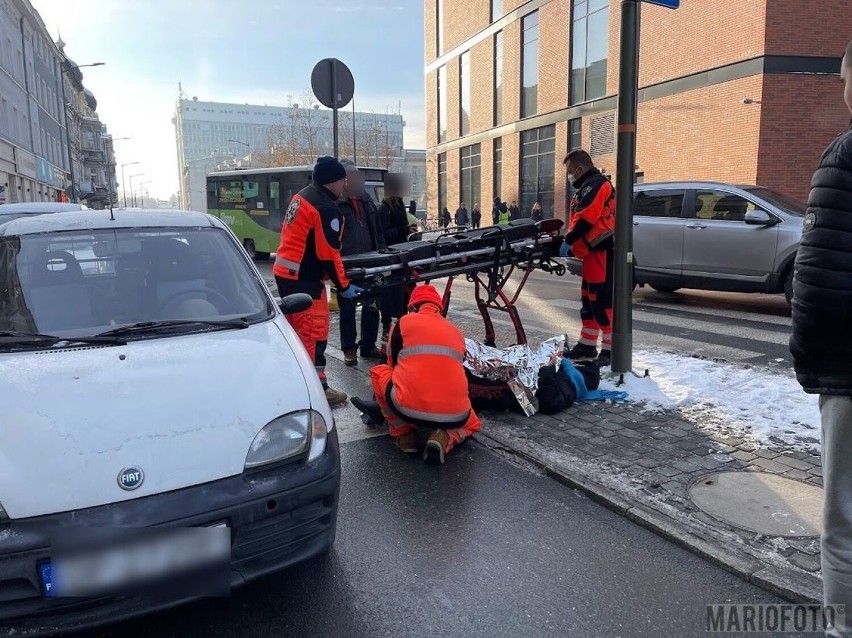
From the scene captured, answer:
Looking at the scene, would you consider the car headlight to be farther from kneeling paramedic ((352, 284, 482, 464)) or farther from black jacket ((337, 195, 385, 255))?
black jacket ((337, 195, 385, 255))

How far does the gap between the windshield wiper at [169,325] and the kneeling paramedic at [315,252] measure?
1.90 meters

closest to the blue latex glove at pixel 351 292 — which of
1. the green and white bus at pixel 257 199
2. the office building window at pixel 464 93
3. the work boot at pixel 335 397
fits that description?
the work boot at pixel 335 397

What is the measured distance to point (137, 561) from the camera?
7.43 feet

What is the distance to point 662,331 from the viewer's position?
27.1ft

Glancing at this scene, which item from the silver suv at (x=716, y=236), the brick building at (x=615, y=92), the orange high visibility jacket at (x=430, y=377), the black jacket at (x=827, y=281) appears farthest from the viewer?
the brick building at (x=615, y=92)

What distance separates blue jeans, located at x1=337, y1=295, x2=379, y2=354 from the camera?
7.02m

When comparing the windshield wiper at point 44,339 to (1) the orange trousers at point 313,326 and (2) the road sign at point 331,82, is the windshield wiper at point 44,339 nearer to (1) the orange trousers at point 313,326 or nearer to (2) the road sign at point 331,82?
(1) the orange trousers at point 313,326

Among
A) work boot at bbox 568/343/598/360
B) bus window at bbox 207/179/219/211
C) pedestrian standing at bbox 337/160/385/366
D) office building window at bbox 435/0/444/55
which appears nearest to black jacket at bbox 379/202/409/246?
pedestrian standing at bbox 337/160/385/366

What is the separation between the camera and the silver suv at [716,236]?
9219mm

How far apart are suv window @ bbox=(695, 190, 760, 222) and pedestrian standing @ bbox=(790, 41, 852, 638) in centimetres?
834

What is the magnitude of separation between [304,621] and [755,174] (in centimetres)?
1808

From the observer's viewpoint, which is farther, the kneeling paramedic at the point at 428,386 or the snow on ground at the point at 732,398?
the snow on ground at the point at 732,398

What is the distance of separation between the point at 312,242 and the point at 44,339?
260 centimetres

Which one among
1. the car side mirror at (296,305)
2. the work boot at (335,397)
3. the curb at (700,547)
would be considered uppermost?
the car side mirror at (296,305)
